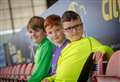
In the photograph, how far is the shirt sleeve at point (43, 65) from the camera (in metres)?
3.25

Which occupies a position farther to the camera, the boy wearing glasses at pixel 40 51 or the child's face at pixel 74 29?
the boy wearing glasses at pixel 40 51

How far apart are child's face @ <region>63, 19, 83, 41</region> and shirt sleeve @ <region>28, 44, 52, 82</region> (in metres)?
0.70

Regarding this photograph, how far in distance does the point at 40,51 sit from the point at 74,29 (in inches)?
33.8

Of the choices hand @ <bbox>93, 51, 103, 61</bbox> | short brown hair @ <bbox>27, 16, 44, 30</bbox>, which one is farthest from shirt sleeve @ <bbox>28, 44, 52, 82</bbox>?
hand @ <bbox>93, 51, 103, 61</bbox>

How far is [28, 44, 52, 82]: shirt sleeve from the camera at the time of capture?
10.7 ft

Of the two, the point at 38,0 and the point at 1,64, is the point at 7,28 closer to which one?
the point at 38,0

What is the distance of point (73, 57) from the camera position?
256cm

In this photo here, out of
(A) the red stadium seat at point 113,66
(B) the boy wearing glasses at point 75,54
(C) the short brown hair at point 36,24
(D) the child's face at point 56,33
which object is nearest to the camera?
(A) the red stadium seat at point 113,66

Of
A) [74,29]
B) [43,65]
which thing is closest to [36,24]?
[43,65]

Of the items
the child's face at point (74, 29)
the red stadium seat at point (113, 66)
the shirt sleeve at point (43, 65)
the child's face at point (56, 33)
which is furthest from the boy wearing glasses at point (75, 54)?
the shirt sleeve at point (43, 65)

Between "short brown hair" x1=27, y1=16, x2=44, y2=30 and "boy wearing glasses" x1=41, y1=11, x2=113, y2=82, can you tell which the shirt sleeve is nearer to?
"short brown hair" x1=27, y1=16, x2=44, y2=30

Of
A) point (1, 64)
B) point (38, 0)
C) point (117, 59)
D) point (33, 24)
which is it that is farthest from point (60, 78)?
point (38, 0)

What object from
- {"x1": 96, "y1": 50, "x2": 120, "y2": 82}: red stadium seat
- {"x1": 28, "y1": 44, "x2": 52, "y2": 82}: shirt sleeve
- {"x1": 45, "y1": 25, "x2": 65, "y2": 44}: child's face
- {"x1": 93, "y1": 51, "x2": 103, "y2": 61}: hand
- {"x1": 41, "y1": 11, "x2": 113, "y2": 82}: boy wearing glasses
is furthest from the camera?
{"x1": 28, "y1": 44, "x2": 52, "y2": 82}: shirt sleeve

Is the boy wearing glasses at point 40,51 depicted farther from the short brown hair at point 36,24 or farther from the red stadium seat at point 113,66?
the red stadium seat at point 113,66
